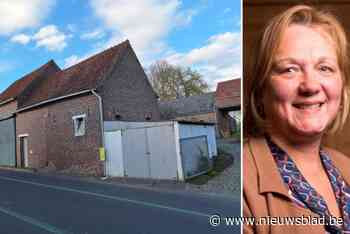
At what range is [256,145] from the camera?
0.73 m

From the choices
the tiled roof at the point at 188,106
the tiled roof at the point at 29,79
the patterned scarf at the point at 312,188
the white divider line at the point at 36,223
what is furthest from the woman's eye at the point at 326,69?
the white divider line at the point at 36,223

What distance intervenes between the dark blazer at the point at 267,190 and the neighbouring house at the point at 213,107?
8 cm

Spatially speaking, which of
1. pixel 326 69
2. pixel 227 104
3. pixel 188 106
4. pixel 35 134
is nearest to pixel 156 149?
pixel 188 106

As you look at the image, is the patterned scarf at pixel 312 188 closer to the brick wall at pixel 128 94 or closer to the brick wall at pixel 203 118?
the brick wall at pixel 203 118

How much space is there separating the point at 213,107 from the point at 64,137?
Answer: 421mm

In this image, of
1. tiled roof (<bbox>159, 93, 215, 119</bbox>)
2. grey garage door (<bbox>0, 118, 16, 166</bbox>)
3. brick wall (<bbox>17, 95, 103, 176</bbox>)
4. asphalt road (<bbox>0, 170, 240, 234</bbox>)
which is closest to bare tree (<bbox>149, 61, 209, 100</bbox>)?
tiled roof (<bbox>159, 93, 215, 119</bbox>)

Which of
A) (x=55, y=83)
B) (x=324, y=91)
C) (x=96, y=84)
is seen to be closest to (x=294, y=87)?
(x=324, y=91)

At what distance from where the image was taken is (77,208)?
1032 mm

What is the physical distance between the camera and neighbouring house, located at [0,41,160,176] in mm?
917

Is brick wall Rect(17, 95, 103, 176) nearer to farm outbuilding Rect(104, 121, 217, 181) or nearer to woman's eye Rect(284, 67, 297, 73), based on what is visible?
farm outbuilding Rect(104, 121, 217, 181)

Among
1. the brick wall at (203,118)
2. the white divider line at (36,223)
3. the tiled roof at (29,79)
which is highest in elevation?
the tiled roof at (29,79)

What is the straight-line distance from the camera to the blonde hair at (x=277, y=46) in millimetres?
688

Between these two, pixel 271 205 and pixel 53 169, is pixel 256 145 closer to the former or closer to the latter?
pixel 271 205

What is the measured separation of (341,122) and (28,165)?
0.83m
